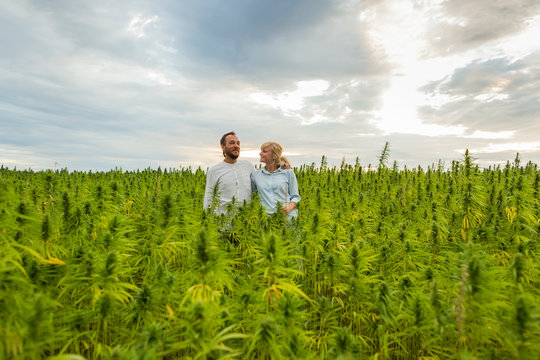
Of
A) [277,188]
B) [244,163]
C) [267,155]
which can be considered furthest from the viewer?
[244,163]

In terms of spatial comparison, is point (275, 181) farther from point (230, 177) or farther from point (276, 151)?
point (230, 177)

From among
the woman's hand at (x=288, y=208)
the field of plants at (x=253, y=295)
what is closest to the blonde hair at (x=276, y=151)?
the woman's hand at (x=288, y=208)

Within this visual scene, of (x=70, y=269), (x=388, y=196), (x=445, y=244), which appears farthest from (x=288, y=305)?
(x=388, y=196)

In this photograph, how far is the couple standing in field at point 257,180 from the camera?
260 inches

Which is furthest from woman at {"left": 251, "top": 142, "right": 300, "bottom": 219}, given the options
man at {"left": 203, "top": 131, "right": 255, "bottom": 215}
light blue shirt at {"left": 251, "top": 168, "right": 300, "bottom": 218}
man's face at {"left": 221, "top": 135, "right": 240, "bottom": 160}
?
man's face at {"left": 221, "top": 135, "right": 240, "bottom": 160}

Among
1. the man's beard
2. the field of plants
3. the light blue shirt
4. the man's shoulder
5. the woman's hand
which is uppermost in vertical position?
the man's beard

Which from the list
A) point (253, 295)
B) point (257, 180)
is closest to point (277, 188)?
point (257, 180)

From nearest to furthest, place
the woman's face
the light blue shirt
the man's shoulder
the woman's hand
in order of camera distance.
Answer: the woman's hand → the light blue shirt → the woman's face → the man's shoulder

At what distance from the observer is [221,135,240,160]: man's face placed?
22.9 ft

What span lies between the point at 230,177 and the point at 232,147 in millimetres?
771

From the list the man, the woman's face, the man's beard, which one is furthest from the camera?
the man's beard

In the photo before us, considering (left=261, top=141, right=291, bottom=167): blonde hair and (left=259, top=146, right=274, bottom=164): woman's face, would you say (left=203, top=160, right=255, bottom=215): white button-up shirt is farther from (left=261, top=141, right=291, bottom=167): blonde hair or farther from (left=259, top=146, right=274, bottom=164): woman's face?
(left=261, top=141, right=291, bottom=167): blonde hair

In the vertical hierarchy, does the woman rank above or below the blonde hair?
below

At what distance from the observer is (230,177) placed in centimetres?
676
